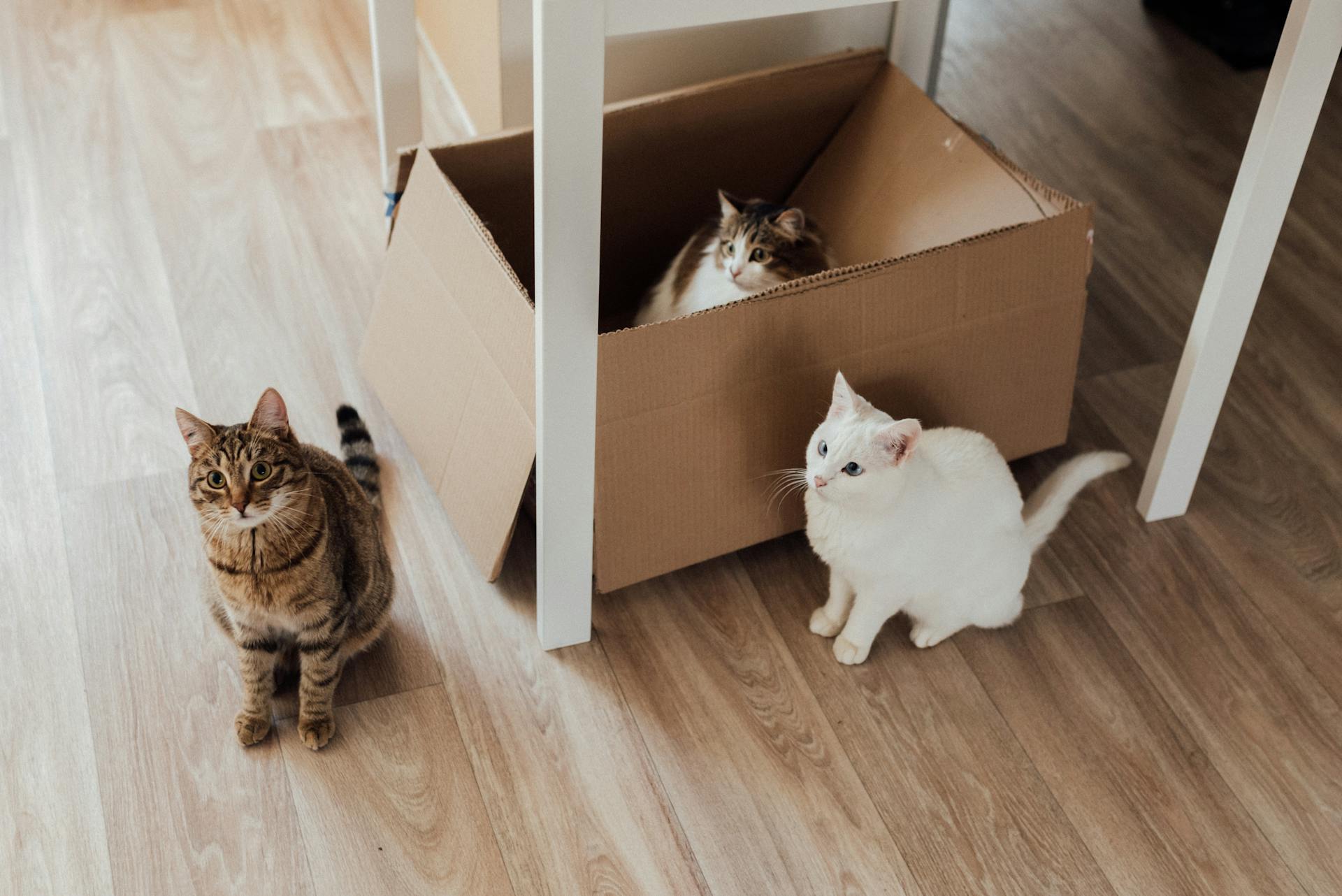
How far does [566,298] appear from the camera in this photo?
1136mm

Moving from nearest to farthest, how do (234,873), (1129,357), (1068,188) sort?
(234,873) → (1129,357) → (1068,188)

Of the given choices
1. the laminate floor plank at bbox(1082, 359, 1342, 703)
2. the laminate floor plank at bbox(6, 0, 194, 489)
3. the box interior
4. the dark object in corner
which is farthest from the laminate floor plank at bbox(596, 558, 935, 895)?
the dark object in corner

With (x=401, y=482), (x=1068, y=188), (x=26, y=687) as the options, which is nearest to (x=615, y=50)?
(x=401, y=482)

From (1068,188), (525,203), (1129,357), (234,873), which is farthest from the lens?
(1068,188)

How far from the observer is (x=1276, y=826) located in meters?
1.30

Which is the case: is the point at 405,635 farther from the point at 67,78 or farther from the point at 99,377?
the point at 67,78

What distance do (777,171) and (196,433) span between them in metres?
1.00

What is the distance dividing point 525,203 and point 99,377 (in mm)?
690

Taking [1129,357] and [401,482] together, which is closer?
[401,482]

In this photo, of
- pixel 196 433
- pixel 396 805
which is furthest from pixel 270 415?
pixel 396 805

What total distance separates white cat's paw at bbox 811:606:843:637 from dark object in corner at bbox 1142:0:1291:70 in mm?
1772

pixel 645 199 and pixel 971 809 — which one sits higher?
pixel 645 199

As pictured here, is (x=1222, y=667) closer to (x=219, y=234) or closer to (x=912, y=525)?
(x=912, y=525)

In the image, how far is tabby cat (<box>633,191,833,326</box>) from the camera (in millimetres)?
1475
